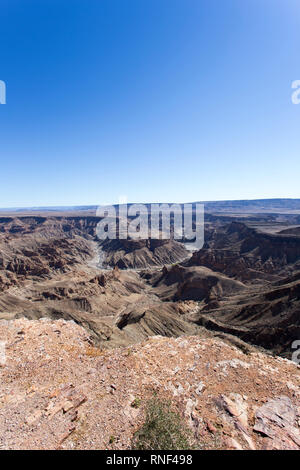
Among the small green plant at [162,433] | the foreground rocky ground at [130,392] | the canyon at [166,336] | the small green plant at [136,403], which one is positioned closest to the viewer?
the small green plant at [162,433]

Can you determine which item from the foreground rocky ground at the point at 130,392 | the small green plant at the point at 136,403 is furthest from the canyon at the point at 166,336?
the small green plant at the point at 136,403

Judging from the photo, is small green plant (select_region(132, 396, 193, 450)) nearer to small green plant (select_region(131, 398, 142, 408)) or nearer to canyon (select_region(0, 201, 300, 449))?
canyon (select_region(0, 201, 300, 449))

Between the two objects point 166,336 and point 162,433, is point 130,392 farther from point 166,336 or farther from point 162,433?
point 166,336

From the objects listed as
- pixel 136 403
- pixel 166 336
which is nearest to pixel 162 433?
pixel 136 403

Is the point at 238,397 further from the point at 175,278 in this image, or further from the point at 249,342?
the point at 175,278

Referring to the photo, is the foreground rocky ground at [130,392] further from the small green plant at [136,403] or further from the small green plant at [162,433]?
the small green plant at [162,433]
